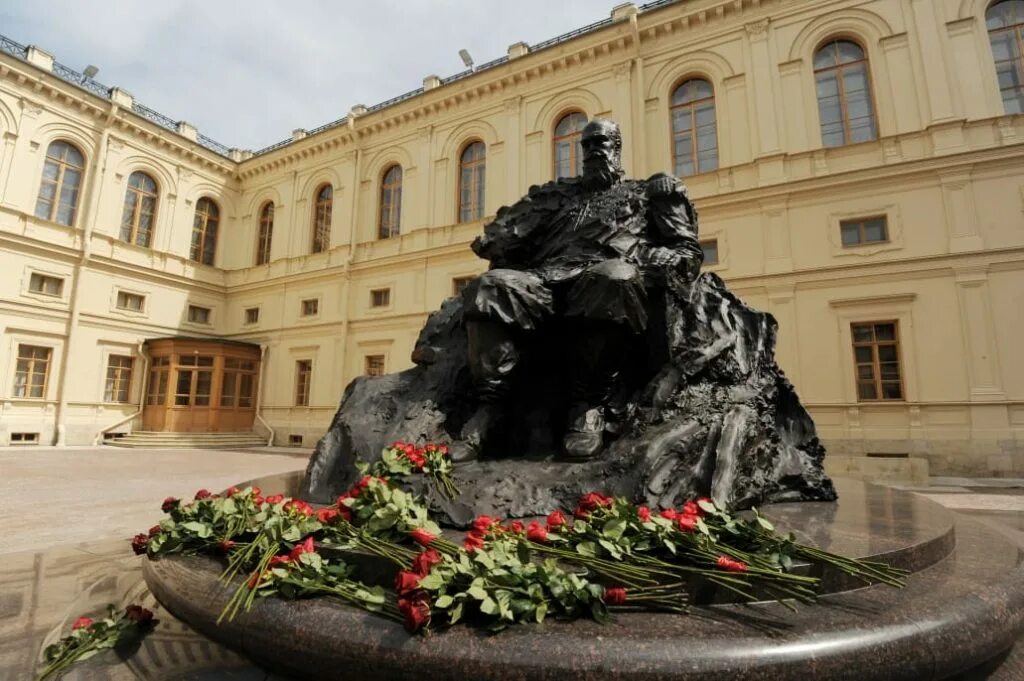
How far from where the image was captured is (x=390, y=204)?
63.3 ft

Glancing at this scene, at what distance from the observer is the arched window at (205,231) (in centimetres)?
2122

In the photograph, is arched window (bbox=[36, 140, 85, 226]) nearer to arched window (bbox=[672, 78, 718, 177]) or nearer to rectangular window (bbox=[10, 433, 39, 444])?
rectangular window (bbox=[10, 433, 39, 444])

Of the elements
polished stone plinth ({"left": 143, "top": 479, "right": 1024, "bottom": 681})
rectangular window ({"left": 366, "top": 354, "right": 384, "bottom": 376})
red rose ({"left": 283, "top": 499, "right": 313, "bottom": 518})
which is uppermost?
rectangular window ({"left": 366, "top": 354, "right": 384, "bottom": 376})

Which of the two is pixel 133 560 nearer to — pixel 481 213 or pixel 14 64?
pixel 481 213

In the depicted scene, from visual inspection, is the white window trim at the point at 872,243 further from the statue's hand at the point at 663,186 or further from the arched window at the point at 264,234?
the arched window at the point at 264,234

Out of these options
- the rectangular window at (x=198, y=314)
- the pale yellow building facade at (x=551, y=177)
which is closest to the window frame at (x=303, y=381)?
the pale yellow building facade at (x=551, y=177)

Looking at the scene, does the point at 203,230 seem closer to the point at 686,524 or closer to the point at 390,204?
the point at 390,204

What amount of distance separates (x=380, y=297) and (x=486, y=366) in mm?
16390

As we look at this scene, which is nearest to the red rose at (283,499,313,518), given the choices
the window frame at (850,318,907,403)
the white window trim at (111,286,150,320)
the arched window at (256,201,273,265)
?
the window frame at (850,318,907,403)

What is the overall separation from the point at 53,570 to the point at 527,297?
9.15 feet

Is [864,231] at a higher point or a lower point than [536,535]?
higher

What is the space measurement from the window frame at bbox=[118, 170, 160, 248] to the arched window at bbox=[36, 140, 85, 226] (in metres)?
1.32

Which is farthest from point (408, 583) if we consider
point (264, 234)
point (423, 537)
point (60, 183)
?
point (264, 234)

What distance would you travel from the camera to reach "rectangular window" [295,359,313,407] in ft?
61.9
